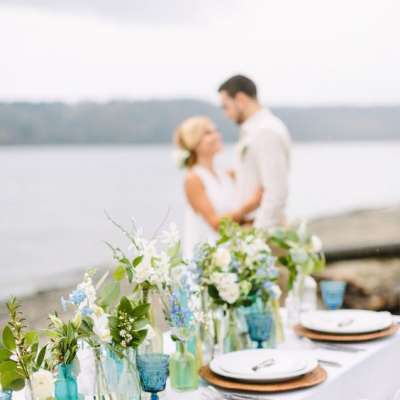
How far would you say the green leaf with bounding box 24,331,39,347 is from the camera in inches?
53.6

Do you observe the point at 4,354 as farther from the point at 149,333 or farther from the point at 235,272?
the point at 235,272

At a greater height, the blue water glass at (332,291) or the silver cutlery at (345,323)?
the blue water glass at (332,291)

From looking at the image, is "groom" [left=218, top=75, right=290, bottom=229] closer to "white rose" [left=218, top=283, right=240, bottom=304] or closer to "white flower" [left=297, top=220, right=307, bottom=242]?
"white flower" [left=297, top=220, right=307, bottom=242]

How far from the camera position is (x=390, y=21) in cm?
1236

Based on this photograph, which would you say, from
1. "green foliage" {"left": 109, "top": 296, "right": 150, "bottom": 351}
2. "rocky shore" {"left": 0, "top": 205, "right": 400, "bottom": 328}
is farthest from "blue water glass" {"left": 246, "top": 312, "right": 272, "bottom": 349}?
"rocky shore" {"left": 0, "top": 205, "right": 400, "bottom": 328}

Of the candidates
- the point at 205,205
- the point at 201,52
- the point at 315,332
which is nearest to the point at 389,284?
the point at 205,205

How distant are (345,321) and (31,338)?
3.57 feet

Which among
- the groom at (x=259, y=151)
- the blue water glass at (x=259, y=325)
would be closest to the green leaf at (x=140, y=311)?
the blue water glass at (x=259, y=325)

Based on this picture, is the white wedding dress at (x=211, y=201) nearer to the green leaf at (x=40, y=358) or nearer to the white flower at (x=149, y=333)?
the white flower at (x=149, y=333)

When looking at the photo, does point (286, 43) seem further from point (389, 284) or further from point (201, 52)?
point (389, 284)

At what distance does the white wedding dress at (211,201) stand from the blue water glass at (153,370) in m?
2.06

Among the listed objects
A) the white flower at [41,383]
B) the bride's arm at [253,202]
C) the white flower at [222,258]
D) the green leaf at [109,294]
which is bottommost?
the white flower at [41,383]

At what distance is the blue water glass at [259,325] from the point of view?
1855 millimetres

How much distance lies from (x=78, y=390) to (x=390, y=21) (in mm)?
11811
